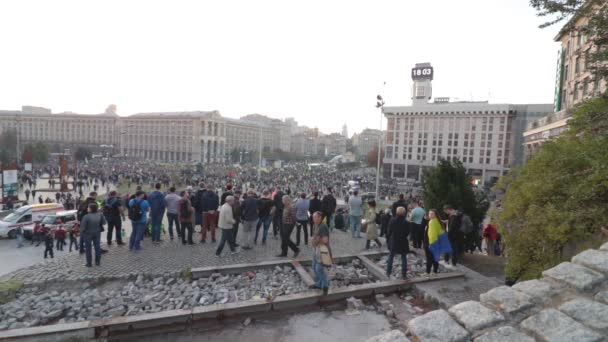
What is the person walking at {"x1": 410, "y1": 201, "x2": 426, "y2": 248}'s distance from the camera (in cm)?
896

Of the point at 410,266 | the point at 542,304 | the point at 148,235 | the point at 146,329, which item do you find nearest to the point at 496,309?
the point at 542,304

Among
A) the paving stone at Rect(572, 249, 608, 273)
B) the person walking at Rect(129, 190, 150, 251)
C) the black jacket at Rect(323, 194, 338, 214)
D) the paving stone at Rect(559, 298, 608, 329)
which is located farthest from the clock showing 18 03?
the paving stone at Rect(559, 298, 608, 329)

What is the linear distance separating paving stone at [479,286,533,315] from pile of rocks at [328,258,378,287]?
4.59m

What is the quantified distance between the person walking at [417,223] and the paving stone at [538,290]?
593 cm

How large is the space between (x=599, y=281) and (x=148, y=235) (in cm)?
1129

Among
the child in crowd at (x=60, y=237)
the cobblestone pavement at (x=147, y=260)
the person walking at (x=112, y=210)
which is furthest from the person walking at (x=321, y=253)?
the child in crowd at (x=60, y=237)

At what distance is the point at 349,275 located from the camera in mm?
7895

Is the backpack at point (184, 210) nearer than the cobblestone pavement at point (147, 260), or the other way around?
the cobblestone pavement at point (147, 260)

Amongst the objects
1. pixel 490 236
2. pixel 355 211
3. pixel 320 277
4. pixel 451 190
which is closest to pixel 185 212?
pixel 320 277

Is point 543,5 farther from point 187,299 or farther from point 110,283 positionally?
point 110,283

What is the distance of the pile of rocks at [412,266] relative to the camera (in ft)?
25.9

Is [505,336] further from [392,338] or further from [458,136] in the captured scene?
[458,136]

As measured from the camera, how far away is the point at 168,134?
10962cm

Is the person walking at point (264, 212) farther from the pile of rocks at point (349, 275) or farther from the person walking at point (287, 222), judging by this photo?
the pile of rocks at point (349, 275)
